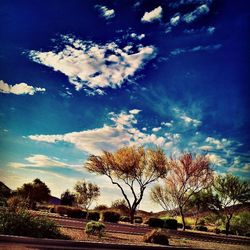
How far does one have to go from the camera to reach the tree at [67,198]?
146 feet

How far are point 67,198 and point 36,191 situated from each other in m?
8.00

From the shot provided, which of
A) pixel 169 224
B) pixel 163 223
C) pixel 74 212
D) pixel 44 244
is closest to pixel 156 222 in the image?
pixel 163 223

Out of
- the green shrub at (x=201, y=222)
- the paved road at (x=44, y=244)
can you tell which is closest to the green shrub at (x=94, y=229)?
the paved road at (x=44, y=244)

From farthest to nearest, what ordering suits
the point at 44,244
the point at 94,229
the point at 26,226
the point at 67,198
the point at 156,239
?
1. the point at 67,198
2. the point at 156,239
3. the point at 94,229
4. the point at 26,226
5. the point at 44,244

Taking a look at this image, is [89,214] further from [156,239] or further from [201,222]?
[201,222]

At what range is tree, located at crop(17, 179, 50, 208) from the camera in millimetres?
36619

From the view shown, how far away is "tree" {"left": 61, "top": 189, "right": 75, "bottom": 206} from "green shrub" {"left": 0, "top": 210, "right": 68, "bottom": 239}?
35.3 meters

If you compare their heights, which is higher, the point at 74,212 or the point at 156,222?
the point at 74,212

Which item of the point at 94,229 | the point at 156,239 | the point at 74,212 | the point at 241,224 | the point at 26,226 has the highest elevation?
the point at 74,212

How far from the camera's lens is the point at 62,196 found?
45.1 meters

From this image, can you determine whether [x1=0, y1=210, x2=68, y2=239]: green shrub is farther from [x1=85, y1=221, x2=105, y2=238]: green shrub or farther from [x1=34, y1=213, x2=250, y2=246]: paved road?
[x1=34, y1=213, x2=250, y2=246]: paved road

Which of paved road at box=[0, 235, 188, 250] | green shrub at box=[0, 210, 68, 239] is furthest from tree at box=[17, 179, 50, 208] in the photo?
paved road at box=[0, 235, 188, 250]

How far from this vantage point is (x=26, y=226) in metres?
9.45

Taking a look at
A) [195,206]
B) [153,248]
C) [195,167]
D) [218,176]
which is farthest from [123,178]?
[153,248]
